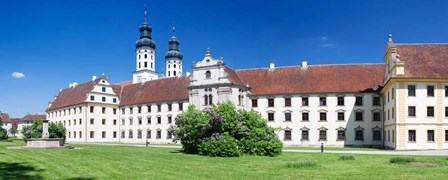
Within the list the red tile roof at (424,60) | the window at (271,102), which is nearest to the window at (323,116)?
the window at (271,102)

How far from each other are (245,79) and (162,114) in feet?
42.0

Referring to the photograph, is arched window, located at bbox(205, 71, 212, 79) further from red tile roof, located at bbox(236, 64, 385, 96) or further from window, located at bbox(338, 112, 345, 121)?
window, located at bbox(338, 112, 345, 121)

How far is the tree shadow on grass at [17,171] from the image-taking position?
13.2 meters

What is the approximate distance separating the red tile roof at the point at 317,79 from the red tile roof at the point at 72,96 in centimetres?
2679

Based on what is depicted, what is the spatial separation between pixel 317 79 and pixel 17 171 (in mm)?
36862

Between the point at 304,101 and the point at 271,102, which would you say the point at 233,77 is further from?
the point at 304,101

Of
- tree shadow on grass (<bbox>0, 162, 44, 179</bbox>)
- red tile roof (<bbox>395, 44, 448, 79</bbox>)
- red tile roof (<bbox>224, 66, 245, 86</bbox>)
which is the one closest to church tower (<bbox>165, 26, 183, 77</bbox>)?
red tile roof (<bbox>224, 66, 245, 86</bbox>)

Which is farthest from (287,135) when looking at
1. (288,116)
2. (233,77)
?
(233,77)

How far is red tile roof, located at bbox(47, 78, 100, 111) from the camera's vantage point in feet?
202

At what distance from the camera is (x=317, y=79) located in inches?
1816

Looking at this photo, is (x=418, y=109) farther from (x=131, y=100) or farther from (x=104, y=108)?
(x=104, y=108)

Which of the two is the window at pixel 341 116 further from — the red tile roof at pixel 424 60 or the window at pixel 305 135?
the red tile roof at pixel 424 60

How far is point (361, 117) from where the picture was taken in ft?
141

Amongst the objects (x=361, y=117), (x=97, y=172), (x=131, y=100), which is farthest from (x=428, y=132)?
(x=131, y=100)
